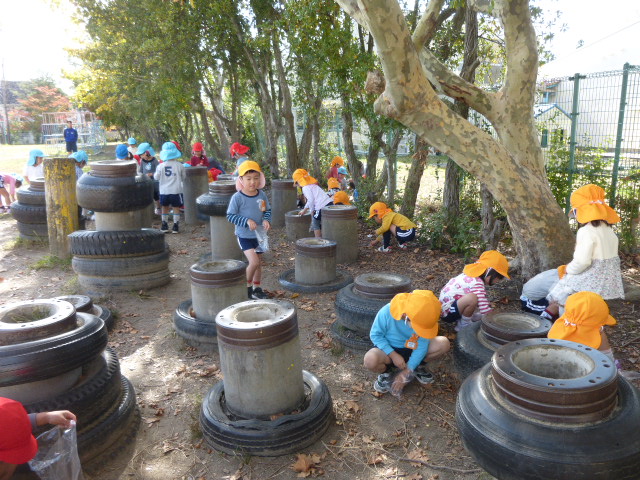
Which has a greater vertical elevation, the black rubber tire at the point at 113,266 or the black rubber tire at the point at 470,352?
the black rubber tire at the point at 113,266

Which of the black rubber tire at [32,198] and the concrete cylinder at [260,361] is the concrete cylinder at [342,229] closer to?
the concrete cylinder at [260,361]

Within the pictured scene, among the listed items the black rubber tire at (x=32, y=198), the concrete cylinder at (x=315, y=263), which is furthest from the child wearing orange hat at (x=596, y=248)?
the black rubber tire at (x=32, y=198)

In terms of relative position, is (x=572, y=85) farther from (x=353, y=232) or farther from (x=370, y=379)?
(x=370, y=379)

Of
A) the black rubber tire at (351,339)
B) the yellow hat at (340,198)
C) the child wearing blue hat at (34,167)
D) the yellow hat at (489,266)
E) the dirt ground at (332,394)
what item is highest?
the child wearing blue hat at (34,167)

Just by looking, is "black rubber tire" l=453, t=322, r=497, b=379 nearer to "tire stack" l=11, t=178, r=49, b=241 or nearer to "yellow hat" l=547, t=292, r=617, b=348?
"yellow hat" l=547, t=292, r=617, b=348

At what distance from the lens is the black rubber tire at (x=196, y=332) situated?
5.22 meters

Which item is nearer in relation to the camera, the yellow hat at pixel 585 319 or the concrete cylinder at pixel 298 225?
the yellow hat at pixel 585 319

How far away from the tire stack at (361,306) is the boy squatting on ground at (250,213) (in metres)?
1.55

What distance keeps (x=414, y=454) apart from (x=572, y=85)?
7.24 meters

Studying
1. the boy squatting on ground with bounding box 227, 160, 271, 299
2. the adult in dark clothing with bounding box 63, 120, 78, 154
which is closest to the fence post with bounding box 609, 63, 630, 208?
the boy squatting on ground with bounding box 227, 160, 271, 299

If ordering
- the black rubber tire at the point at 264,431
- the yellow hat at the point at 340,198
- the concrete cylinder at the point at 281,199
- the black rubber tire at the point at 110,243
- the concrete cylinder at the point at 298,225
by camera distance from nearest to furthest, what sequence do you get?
the black rubber tire at the point at 264,431
the black rubber tire at the point at 110,243
the yellow hat at the point at 340,198
the concrete cylinder at the point at 298,225
the concrete cylinder at the point at 281,199

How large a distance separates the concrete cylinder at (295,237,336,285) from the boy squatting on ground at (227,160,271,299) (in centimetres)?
73

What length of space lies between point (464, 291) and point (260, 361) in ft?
7.90

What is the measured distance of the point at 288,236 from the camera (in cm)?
982
